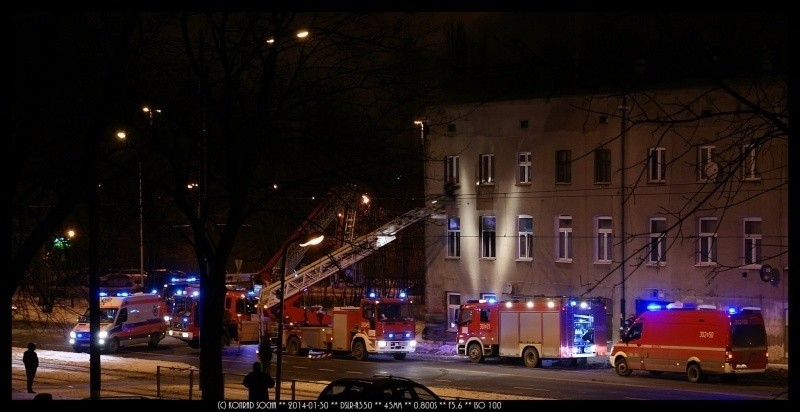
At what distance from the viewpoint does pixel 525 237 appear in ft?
147

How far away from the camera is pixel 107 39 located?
16.4 m

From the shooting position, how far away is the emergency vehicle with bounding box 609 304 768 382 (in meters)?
31.3

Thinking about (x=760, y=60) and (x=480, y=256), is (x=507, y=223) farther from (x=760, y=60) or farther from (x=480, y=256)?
(x=760, y=60)

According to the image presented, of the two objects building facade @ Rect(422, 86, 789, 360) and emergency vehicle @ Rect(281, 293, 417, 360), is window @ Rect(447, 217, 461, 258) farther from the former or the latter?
emergency vehicle @ Rect(281, 293, 417, 360)

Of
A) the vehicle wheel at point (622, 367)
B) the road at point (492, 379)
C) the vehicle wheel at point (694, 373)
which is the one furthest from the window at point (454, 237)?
Result: the vehicle wheel at point (694, 373)

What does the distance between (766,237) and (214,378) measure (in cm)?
2442

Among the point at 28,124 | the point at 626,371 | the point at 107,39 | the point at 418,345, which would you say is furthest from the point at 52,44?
the point at 418,345

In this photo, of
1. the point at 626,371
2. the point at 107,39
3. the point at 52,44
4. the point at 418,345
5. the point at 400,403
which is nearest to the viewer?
the point at 52,44

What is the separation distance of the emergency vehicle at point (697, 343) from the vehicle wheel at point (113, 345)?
21.8 metres

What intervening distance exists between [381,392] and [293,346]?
25.7 m

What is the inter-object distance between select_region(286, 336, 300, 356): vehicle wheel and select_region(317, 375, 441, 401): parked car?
80.6 feet

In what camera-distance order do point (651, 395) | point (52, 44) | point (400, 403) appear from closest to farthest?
point (52, 44)
point (400, 403)
point (651, 395)

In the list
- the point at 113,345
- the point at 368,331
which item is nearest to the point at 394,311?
the point at 368,331

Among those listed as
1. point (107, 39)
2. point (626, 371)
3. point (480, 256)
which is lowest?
point (626, 371)
